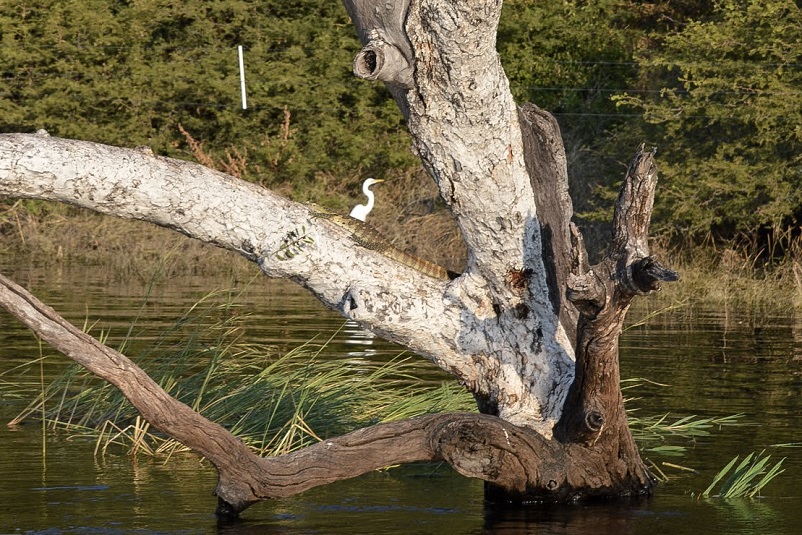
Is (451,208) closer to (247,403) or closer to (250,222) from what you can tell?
(250,222)

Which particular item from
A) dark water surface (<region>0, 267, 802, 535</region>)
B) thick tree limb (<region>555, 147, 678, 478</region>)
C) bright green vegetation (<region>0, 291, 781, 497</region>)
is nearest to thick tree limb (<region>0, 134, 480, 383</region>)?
thick tree limb (<region>555, 147, 678, 478</region>)

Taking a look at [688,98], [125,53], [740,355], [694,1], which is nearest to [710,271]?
[688,98]

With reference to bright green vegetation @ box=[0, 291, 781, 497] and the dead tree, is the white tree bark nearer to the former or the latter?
the dead tree

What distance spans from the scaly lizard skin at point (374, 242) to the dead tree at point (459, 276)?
0.01 metres

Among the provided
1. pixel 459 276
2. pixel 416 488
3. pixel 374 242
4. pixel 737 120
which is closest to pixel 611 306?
pixel 459 276

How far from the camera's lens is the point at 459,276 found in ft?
27.2

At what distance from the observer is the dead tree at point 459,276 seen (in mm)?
7344

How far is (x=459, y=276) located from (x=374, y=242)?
0.51 metres

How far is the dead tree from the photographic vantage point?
24.1 ft

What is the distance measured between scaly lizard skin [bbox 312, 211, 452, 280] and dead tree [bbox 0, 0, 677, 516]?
1cm

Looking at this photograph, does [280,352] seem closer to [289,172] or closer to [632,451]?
[632,451]

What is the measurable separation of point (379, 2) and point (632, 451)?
8.96 ft

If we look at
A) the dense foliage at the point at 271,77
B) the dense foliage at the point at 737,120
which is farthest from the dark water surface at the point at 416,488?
the dense foliage at the point at 271,77

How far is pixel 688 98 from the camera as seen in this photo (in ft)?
76.8
